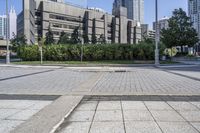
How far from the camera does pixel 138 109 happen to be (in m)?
7.78

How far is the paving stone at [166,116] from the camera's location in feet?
21.9

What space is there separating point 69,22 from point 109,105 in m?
126

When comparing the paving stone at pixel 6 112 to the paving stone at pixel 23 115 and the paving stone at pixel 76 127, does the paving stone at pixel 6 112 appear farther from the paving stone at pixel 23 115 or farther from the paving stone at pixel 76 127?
the paving stone at pixel 76 127

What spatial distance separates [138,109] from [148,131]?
204 centimetres

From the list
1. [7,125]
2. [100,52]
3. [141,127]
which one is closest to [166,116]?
[141,127]

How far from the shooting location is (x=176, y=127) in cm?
602

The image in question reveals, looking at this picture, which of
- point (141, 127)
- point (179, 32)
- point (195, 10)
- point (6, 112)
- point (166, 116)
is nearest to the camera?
point (141, 127)

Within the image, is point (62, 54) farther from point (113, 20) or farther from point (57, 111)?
point (113, 20)

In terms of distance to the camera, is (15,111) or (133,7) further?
(133,7)

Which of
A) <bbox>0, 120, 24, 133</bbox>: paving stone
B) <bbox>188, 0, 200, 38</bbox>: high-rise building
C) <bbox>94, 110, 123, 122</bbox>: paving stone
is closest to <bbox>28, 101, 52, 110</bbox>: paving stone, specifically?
Answer: <bbox>0, 120, 24, 133</bbox>: paving stone

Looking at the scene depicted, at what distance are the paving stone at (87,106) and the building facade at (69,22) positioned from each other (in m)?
91.2

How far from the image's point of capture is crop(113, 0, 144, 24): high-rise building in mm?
118688

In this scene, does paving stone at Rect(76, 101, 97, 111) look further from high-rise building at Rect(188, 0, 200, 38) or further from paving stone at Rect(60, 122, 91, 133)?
high-rise building at Rect(188, 0, 200, 38)

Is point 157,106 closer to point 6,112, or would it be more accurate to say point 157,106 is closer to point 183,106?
point 183,106
